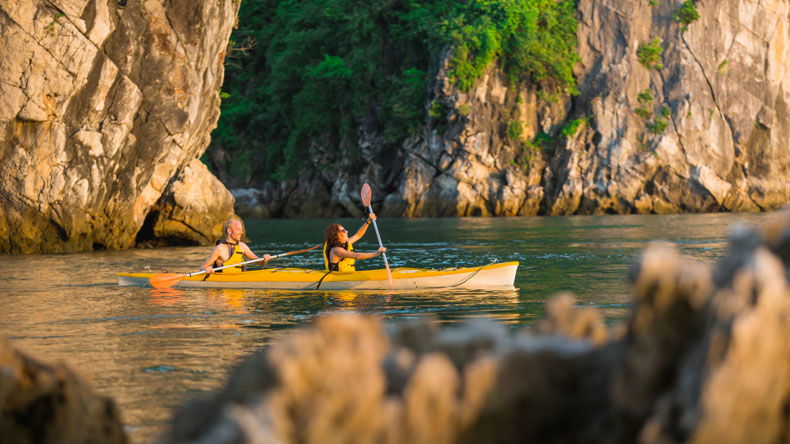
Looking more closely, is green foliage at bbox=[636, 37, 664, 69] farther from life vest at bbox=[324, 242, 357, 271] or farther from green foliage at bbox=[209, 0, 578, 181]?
life vest at bbox=[324, 242, 357, 271]

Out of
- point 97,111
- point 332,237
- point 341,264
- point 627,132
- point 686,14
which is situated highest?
point 686,14

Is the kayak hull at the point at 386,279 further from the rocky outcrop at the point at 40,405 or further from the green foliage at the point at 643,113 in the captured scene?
the green foliage at the point at 643,113

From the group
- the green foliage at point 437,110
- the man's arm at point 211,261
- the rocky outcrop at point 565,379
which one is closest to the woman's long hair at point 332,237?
the man's arm at point 211,261

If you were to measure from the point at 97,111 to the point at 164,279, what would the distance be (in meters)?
9.65

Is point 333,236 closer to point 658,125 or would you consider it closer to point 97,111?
point 97,111

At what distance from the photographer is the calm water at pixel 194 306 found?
7285 mm

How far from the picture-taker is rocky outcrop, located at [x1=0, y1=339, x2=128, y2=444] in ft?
10.9

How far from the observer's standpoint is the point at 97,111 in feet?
74.3

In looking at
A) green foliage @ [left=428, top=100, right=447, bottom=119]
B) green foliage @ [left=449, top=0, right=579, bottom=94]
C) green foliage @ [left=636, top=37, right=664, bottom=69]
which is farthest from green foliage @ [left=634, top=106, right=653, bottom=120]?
green foliage @ [left=428, top=100, right=447, bottom=119]

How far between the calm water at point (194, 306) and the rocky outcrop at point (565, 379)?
1175 millimetres

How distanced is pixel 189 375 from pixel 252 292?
268 inches

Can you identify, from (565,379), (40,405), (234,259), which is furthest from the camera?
(234,259)

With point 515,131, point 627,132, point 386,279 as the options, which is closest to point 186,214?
point 386,279

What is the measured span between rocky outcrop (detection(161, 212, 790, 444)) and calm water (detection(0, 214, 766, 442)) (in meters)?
1.17
